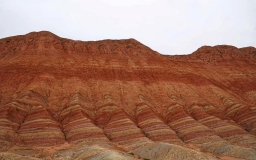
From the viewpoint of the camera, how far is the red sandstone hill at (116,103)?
38.1 m

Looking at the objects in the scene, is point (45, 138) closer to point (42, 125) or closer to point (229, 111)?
point (42, 125)

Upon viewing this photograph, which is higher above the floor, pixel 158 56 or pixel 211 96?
pixel 158 56

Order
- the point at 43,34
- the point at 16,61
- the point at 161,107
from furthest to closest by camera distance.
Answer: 1. the point at 43,34
2. the point at 16,61
3. the point at 161,107

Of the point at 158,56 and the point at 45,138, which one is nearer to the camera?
the point at 45,138

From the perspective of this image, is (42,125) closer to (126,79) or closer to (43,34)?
(126,79)

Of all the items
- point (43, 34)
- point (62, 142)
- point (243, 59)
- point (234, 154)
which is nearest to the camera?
point (234, 154)

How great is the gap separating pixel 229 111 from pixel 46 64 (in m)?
39.8

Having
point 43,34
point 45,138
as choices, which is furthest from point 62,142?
point 43,34

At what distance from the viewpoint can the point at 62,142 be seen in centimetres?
3975

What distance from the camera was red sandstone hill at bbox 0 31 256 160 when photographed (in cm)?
3812

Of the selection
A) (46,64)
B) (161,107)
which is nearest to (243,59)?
(161,107)

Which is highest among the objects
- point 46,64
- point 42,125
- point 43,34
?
point 43,34

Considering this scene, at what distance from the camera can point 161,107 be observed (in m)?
53.9

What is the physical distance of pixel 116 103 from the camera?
51.7 metres
